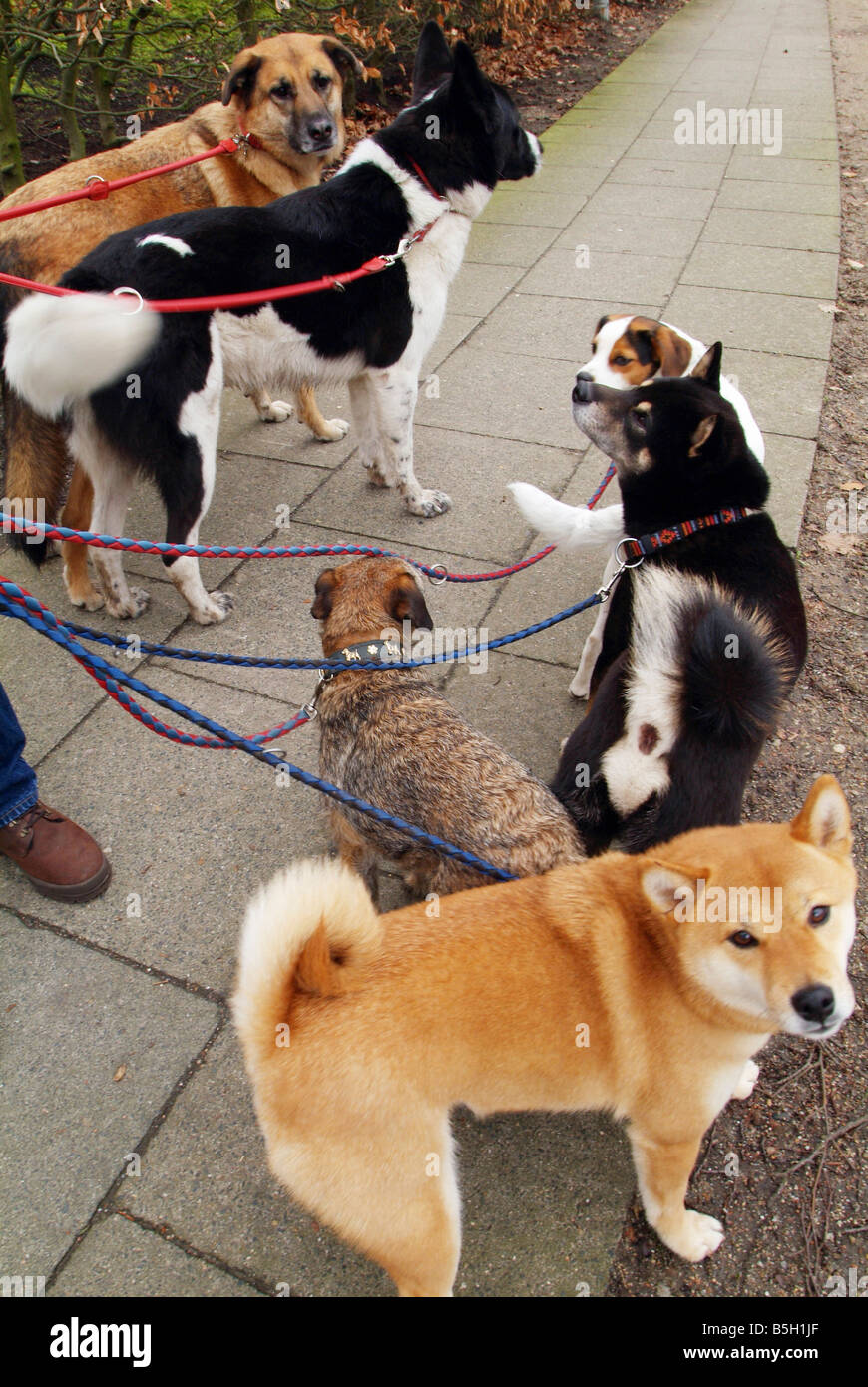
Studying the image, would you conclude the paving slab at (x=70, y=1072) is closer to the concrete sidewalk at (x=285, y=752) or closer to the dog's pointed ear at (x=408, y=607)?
the concrete sidewalk at (x=285, y=752)

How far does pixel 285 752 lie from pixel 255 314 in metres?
1.98

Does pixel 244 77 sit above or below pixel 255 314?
above

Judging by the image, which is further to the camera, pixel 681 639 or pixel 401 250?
pixel 401 250

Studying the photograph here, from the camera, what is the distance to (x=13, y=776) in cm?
279

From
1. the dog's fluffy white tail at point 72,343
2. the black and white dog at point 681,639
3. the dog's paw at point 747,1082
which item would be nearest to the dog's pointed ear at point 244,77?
the dog's fluffy white tail at point 72,343

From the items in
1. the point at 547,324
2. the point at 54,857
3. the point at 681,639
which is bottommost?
the point at 54,857

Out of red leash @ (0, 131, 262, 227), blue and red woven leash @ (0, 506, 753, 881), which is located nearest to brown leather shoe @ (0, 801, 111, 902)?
blue and red woven leash @ (0, 506, 753, 881)

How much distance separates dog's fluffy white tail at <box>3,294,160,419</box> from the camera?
320 centimetres

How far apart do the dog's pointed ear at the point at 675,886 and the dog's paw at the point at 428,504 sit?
3.15m

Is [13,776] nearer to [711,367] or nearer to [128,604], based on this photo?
[128,604]

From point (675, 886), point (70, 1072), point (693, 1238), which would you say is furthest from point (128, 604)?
point (693, 1238)

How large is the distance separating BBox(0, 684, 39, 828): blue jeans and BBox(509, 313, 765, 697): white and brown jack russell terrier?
2053 mm
